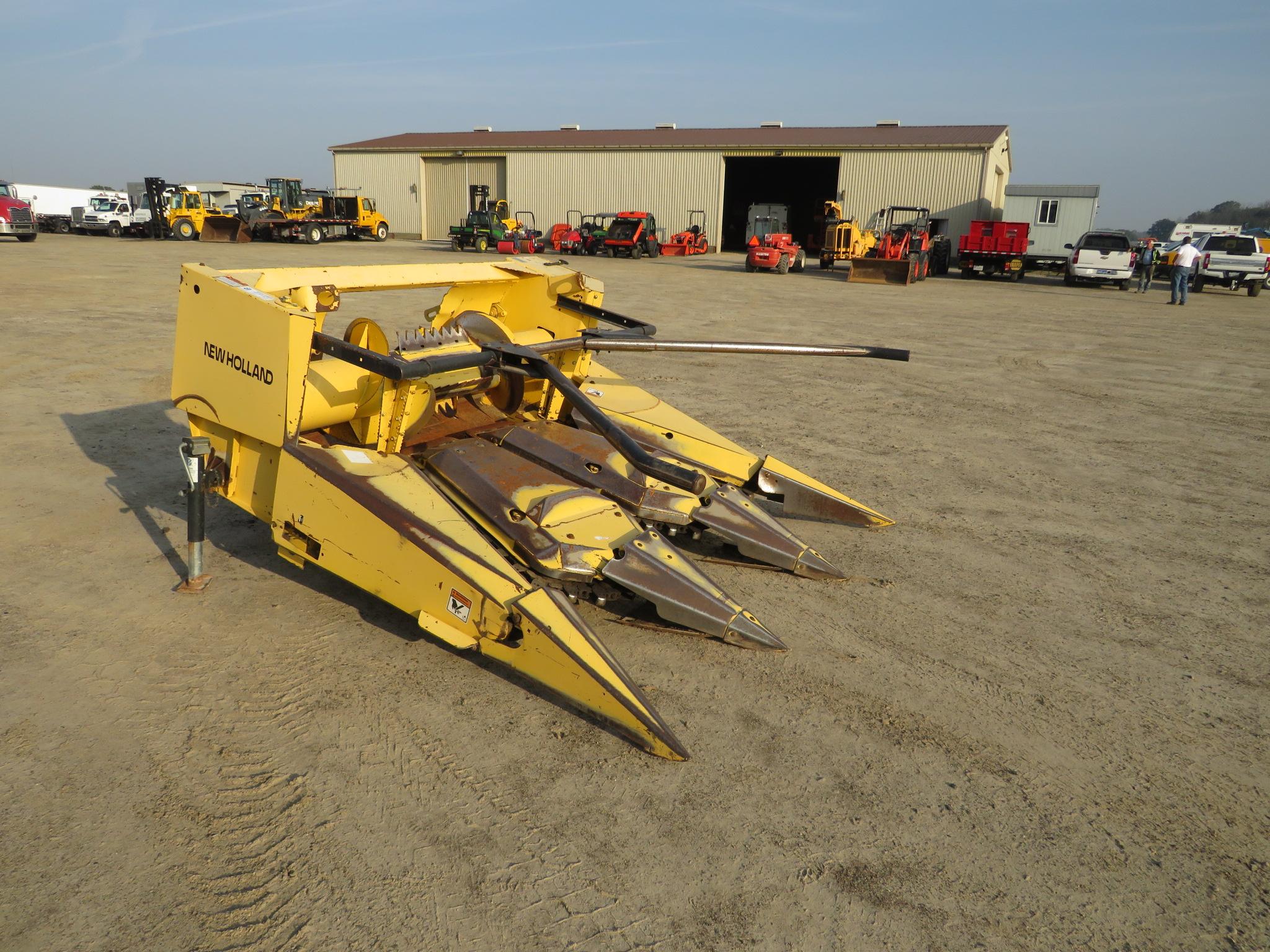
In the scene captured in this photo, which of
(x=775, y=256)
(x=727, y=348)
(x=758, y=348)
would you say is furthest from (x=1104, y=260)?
(x=727, y=348)

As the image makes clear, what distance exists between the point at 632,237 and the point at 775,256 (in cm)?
593

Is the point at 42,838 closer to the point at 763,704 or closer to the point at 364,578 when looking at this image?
the point at 364,578

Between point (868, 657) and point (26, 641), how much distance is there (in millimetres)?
3639

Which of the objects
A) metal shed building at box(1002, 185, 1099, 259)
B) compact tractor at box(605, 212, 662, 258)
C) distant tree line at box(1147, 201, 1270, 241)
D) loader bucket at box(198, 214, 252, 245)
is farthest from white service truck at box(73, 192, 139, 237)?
distant tree line at box(1147, 201, 1270, 241)

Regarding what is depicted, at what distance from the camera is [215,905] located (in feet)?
7.69

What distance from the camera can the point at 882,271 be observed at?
903 inches

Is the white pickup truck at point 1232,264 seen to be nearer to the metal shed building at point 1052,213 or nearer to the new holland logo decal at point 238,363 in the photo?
the metal shed building at point 1052,213

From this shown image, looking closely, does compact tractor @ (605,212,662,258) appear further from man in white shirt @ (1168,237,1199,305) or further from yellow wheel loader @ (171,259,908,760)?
yellow wheel loader @ (171,259,908,760)

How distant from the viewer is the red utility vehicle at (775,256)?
24.6m

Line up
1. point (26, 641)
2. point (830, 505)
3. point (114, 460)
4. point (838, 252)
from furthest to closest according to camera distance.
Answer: point (838, 252) → point (114, 460) → point (830, 505) → point (26, 641)

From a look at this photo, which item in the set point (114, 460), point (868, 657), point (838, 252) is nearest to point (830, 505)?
point (868, 657)

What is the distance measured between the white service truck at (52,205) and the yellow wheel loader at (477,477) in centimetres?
3772

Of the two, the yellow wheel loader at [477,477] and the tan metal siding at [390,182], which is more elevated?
the tan metal siding at [390,182]

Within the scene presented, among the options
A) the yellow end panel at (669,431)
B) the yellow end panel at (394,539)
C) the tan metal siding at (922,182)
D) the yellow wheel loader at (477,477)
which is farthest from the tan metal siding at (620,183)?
the yellow end panel at (394,539)
